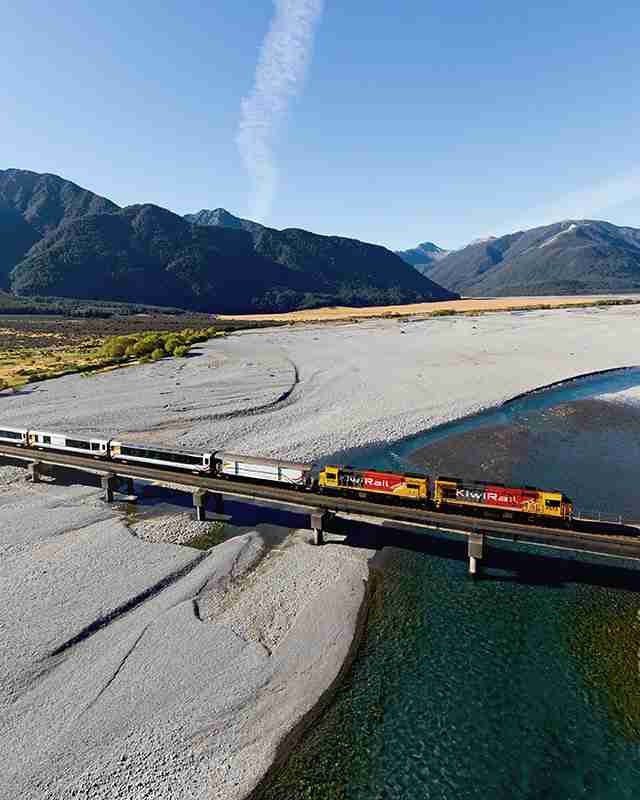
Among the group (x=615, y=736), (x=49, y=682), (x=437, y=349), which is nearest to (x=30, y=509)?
(x=49, y=682)

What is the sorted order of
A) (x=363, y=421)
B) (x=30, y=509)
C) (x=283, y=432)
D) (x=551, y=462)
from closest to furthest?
(x=30, y=509) < (x=551, y=462) < (x=283, y=432) < (x=363, y=421)

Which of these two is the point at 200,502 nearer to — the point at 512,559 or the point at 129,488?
the point at 129,488

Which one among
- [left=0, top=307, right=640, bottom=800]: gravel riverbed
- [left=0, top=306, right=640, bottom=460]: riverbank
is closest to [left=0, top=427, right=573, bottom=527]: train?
[left=0, top=307, right=640, bottom=800]: gravel riverbed

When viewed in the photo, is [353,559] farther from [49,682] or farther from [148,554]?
[49,682]

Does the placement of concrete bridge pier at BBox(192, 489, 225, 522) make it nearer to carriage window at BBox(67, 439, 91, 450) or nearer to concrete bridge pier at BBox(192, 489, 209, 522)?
concrete bridge pier at BBox(192, 489, 209, 522)

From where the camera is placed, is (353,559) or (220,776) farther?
(353,559)
